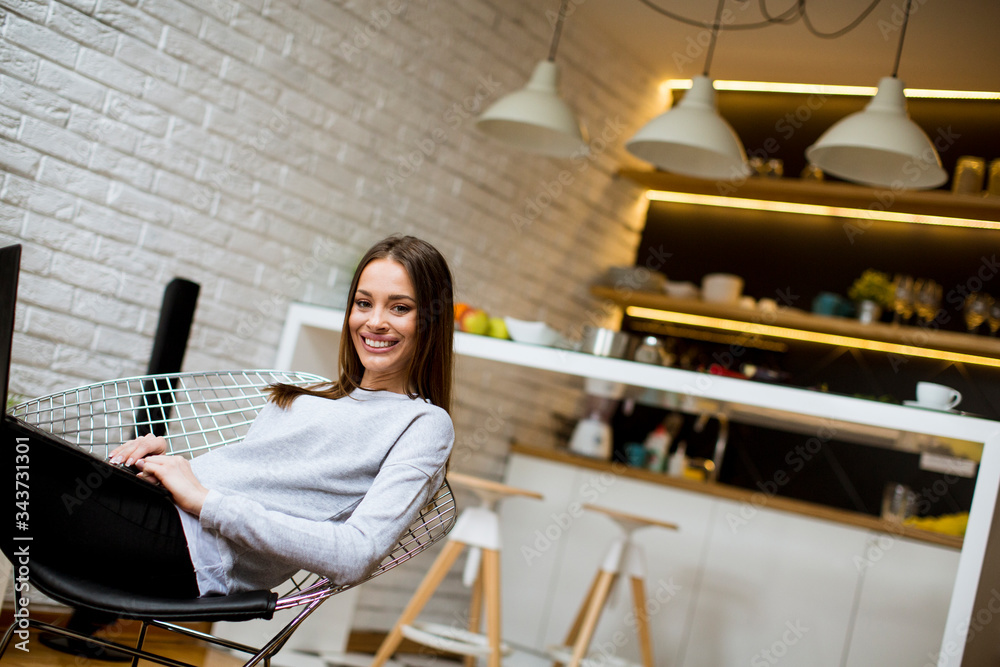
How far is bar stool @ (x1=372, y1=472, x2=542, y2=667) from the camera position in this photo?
116 inches

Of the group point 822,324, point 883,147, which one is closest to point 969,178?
point 822,324

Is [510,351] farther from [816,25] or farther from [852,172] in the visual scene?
[816,25]

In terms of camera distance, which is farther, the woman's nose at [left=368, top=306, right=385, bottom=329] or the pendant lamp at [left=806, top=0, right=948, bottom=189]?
the pendant lamp at [left=806, top=0, right=948, bottom=189]

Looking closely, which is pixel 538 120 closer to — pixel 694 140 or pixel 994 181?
pixel 694 140

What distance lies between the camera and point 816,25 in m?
3.78

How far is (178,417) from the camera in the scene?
2.77m

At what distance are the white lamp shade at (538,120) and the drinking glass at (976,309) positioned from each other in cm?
180

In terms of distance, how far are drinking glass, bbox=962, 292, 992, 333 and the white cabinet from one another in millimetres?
1024

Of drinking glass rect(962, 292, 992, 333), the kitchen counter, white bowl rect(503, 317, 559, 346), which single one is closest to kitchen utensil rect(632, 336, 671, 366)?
white bowl rect(503, 317, 559, 346)

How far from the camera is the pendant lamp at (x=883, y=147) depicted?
270cm

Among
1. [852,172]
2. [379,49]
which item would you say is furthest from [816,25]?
[379,49]

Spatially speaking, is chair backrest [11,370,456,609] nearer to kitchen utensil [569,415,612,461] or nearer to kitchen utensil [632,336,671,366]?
kitchen utensil [632,336,671,366]

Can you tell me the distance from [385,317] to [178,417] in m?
1.46

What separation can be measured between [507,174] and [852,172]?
1.47 m
